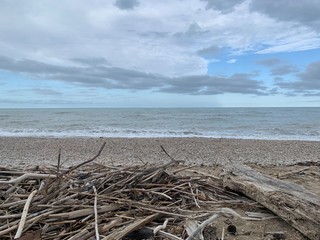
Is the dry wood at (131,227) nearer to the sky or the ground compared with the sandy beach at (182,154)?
nearer to the sky

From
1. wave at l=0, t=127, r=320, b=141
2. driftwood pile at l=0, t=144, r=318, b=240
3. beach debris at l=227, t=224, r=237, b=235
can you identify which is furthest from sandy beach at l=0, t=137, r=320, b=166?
beach debris at l=227, t=224, r=237, b=235

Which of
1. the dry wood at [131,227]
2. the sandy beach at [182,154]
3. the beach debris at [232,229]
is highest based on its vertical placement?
the dry wood at [131,227]

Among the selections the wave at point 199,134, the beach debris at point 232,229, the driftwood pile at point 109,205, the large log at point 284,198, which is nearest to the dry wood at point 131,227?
the driftwood pile at point 109,205

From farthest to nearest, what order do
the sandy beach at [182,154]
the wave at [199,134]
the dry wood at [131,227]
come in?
the wave at [199,134] < the sandy beach at [182,154] < the dry wood at [131,227]

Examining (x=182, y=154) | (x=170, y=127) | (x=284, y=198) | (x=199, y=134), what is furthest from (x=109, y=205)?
(x=170, y=127)

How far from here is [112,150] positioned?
1482 centimetres

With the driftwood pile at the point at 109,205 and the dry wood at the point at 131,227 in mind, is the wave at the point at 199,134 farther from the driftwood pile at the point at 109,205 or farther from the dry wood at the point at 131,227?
the dry wood at the point at 131,227

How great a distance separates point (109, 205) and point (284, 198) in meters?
1.92

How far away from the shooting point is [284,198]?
11.9 ft

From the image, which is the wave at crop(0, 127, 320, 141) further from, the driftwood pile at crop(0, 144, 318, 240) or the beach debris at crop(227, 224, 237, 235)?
the beach debris at crop(227, 224, 237, 235)

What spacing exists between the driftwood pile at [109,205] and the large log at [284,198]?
0.17 m

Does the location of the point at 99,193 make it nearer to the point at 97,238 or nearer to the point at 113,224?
the point at 113,224

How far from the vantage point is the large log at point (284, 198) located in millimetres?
3197

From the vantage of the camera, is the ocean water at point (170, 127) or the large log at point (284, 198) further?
the ocean water at point (170, 127)
